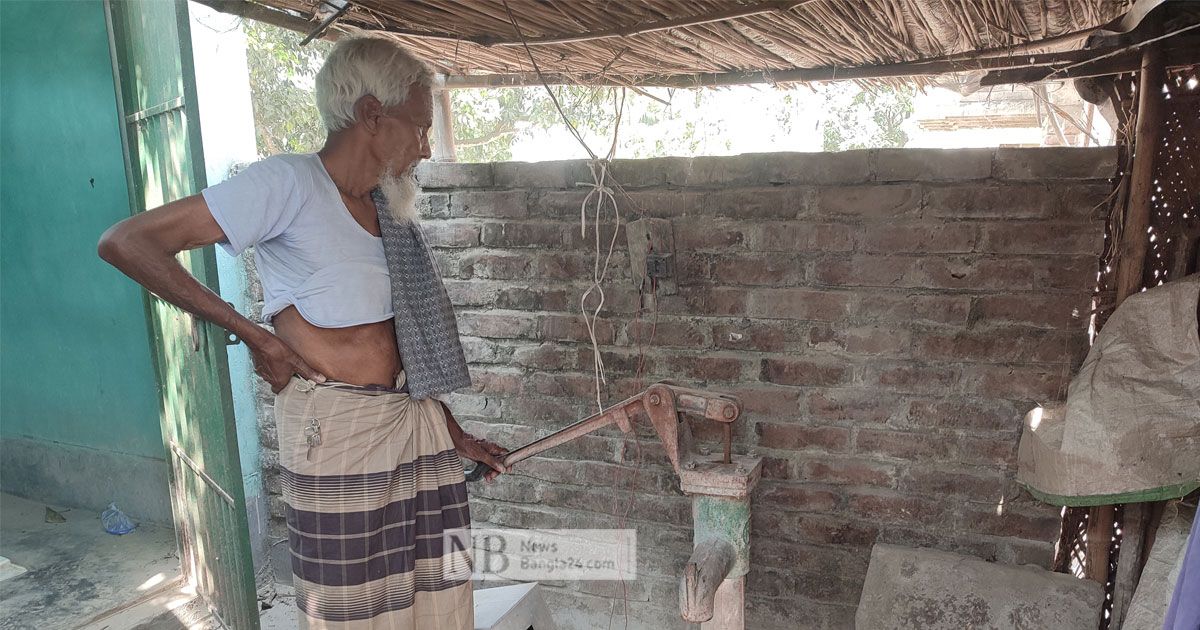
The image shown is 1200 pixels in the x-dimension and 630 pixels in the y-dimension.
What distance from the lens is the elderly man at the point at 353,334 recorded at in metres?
1.63

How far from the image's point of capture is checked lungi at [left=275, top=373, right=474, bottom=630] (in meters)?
1.70

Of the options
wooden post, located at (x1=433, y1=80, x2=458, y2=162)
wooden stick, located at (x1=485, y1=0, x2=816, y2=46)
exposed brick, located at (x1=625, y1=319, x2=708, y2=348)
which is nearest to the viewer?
wooden stick, located at (x1=485, y1=0, x2=816, y2=46)

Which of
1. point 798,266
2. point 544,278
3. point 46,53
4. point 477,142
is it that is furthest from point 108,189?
point 477,142

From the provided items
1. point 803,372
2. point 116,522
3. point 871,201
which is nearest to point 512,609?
point 803,372

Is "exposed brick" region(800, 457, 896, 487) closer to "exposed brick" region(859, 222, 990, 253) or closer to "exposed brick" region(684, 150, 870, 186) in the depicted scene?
"exposed brick" region(859, 222, 990, 253)

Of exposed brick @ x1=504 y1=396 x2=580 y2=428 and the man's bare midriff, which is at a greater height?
the man's bare midriff

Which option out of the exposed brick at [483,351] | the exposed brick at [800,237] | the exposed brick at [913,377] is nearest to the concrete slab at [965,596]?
the exposed brick at [913,377]

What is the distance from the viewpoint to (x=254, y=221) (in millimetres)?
1561

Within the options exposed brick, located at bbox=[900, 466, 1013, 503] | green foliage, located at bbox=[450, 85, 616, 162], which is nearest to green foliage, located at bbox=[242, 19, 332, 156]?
green foliage, located at bbox=[450, 85, 616, 162]

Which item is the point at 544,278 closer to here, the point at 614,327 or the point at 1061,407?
the point at 614,327

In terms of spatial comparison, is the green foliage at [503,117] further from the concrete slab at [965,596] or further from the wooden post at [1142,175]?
the concrete slab at [965,596]

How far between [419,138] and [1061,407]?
1813mm

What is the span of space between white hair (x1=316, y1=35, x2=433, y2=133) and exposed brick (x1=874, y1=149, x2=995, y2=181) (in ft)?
4.21

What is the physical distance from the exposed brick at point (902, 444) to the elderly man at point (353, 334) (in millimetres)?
1235
